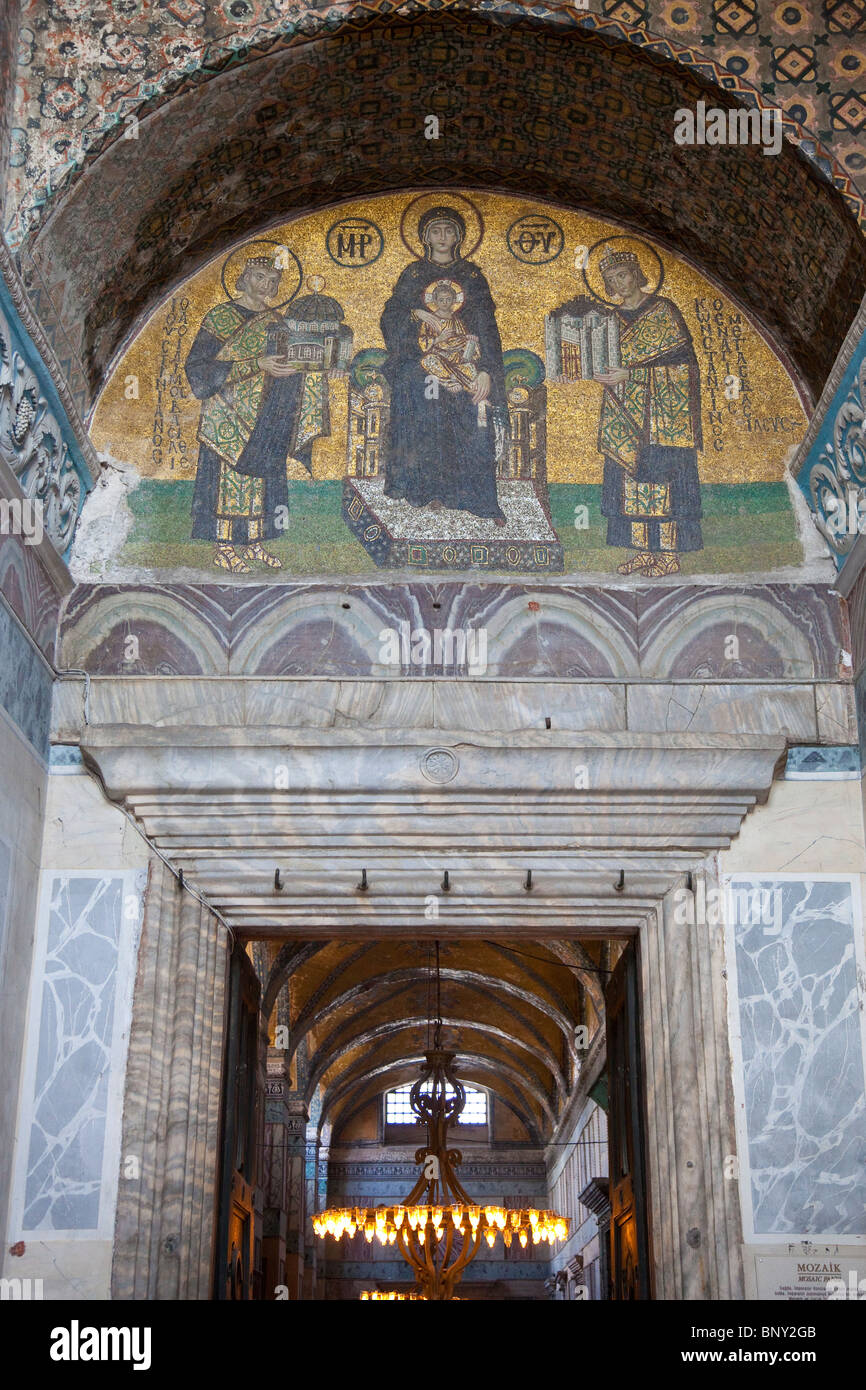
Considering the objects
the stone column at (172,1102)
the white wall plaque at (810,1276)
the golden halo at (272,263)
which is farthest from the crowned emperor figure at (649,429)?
the white wall plaque at (810,1276)

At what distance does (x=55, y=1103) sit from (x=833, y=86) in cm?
541

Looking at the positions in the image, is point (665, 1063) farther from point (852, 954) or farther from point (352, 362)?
point (352, 362)

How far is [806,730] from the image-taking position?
658 cm

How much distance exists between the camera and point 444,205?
7.61 meters

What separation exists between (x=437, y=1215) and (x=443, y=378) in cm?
1014

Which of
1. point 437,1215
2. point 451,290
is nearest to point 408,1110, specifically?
point 437,1215

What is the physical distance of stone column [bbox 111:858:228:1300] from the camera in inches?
232

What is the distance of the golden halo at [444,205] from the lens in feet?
24.7

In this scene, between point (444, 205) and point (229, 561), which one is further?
point (444, 205)

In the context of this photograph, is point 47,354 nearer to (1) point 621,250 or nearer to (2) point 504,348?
(2) point 504,348

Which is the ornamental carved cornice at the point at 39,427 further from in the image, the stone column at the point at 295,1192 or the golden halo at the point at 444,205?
the stone column at the point at 295,1192

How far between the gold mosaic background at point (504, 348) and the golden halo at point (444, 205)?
0.01m

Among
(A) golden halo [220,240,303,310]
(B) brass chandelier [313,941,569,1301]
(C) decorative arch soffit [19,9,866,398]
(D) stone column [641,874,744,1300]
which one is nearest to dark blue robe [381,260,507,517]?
(A) golden halo [220,240,303,310]
